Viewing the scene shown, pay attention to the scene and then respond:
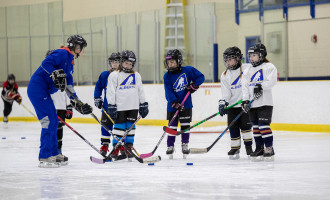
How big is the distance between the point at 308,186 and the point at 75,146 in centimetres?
375

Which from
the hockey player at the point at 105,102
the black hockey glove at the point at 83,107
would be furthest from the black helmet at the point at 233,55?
the black hockey glove at the point at 83,107

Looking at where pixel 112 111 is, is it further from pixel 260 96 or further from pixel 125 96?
pixel 260 96

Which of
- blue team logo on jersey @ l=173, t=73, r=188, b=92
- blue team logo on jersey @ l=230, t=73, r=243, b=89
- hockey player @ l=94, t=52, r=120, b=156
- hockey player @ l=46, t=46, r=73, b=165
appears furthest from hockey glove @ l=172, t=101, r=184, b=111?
hockey player @ l=46, t=46, r=73, b=165

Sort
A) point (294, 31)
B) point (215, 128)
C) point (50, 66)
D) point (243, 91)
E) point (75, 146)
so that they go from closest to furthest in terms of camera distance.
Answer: point (50, 66), point (243, 91), point (75, 146), point (215, 128), point (294, 31)

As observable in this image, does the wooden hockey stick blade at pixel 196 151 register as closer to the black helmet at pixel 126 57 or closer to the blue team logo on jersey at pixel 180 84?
the blue team logo on jersey at pixel 180 84

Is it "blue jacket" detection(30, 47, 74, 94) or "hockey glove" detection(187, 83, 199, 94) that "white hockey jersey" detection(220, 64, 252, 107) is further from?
"blue jacket" detection(30, 47, 74, 94)

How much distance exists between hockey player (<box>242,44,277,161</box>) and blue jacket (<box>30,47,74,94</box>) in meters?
1.57

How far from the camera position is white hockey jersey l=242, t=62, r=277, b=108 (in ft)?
16.6

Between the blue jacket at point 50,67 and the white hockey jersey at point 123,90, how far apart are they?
0.54m

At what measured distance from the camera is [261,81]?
511 centimetres

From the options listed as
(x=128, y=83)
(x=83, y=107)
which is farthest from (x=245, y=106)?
(x=83, y=107)

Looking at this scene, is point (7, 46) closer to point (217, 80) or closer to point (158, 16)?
point (158, 16)

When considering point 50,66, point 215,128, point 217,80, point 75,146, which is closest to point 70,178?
point 50,66

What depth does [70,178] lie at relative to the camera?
13.6 feet
